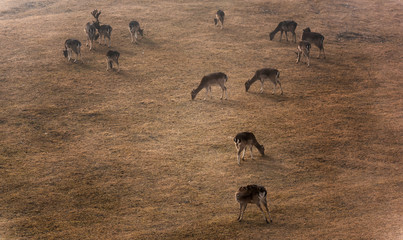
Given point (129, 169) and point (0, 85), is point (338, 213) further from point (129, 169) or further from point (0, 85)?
point (0, 85)

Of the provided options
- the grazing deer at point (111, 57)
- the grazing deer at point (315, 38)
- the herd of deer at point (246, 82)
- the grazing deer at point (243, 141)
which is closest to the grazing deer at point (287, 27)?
the herd of deer at point (246, 82)

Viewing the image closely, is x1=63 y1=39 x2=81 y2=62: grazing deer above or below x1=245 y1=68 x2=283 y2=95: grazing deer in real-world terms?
above

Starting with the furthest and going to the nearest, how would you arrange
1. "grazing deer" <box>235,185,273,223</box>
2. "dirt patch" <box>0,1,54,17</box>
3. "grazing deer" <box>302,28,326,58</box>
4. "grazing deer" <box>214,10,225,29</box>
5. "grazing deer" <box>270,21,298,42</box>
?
"dirt patch" <box>0,1,54,17</box>
"grazing deer" <box>214,10,225,29</box>
"grazing deer" <box>270,21,298,42</box>
"grazing deer" <box>302,28,326,58</box>
"grazing deer" <box>235,185,273,223</box>

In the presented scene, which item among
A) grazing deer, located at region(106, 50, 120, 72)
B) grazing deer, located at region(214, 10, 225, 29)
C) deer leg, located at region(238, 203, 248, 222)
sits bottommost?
deer leg, located at region(238, 203, 248, 222)

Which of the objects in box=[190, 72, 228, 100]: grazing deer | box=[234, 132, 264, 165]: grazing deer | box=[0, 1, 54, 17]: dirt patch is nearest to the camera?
box=[234, 132, 264, 165]: grazing deer

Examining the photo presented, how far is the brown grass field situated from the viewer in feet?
53.7

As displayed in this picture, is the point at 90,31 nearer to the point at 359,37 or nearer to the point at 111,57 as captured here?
the point at 111,57

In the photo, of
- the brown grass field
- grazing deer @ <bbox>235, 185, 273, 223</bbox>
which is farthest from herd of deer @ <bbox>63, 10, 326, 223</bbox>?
the brown grass field

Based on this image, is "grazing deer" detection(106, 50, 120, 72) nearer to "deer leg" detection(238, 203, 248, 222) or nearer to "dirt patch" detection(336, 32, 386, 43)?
"deer leg" detection(238, 203, 248, 222)

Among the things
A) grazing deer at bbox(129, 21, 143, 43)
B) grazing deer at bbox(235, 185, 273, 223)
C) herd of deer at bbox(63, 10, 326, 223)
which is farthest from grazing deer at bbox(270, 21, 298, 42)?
grazing deer at bbox(235, 185, 273, 223)

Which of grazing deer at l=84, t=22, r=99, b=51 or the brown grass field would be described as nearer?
the brown grass field

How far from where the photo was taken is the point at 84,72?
3125 cm

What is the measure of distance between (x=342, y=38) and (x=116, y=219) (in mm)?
29890

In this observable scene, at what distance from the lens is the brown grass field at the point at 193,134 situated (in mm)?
16375
